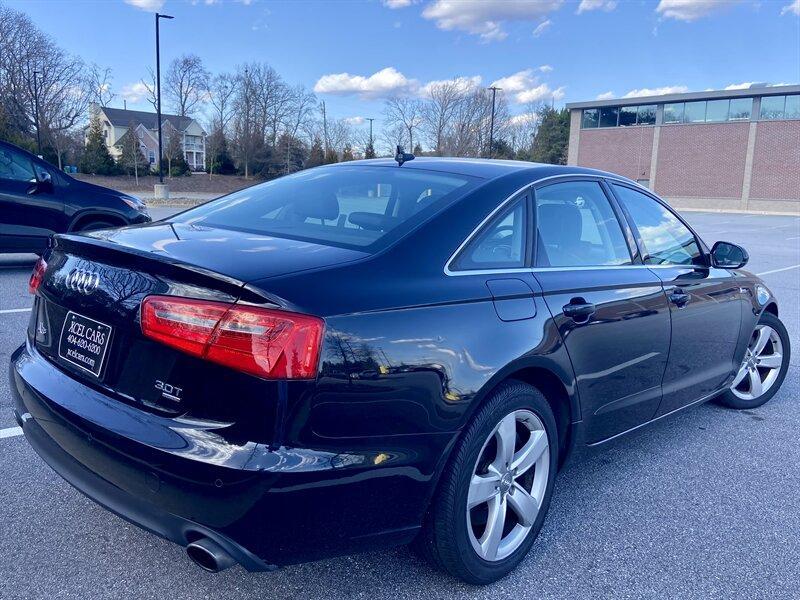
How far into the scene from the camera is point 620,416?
317cm

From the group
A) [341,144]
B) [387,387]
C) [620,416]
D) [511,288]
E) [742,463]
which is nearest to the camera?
[387,387]

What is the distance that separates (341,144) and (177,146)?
18973 millimetres

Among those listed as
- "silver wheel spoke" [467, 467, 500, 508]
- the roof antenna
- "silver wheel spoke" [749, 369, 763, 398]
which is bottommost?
"silver wheel spoke" [749, 369, 763, 398]

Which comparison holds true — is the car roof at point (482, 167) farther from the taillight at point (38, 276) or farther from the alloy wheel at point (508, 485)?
the taillight at point (38, 276)

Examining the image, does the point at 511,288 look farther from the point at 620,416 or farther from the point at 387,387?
the point at 620,416

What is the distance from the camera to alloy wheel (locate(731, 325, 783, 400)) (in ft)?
15.1

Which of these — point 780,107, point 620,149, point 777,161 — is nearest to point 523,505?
point 777,161

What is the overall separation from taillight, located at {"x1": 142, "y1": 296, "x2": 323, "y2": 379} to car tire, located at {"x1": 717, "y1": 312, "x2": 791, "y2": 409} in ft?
12.0

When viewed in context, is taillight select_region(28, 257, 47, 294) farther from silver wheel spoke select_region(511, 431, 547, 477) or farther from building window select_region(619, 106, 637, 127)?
building window select_region(619, 106, 637, 127)

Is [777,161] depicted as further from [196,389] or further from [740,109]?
[196,389]

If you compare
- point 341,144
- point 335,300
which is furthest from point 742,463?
point 341,144

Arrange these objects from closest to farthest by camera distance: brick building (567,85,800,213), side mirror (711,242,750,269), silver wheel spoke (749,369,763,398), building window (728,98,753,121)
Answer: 1. side mirror (711,242,750,269)
2. silver wheel spoke (749,369,763,398)
3. brick building (567,85,800,213)
4. building window (728,98,753,121)

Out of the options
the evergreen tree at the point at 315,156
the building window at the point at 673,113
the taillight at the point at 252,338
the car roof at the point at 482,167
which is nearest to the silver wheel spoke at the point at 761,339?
the car roof at the point at 482,167

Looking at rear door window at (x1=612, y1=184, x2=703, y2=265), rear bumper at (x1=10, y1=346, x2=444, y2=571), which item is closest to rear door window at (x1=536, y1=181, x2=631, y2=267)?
rear door window at (x1=612, y1=184, x2=703, y2=265)
